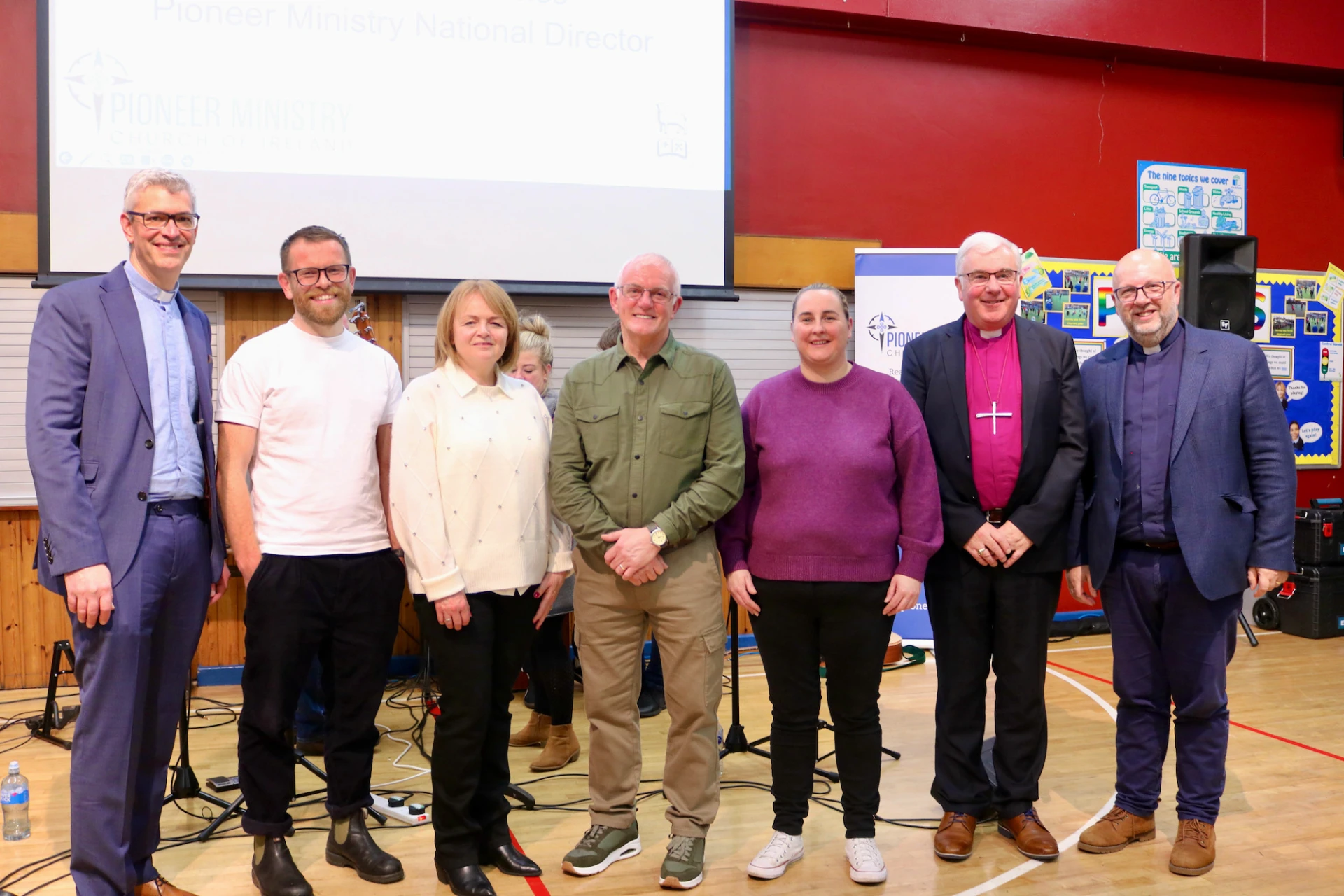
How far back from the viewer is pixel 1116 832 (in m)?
2.90

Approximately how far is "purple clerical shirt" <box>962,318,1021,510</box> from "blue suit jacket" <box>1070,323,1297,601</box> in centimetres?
27

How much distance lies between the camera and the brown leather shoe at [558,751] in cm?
367

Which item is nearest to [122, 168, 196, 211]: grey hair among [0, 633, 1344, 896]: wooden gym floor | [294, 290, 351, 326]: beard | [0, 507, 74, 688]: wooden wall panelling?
[294, 290, 351, 326]: beard

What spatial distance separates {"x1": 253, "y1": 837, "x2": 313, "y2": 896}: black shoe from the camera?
256cm

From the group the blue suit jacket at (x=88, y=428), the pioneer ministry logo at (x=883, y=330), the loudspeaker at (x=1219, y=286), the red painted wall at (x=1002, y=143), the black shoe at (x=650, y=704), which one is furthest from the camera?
the red painted wall at (x=1002, y=143)

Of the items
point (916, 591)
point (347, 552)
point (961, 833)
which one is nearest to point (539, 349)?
point (347, 552)

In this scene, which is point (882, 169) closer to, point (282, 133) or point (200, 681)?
point (282, 133)

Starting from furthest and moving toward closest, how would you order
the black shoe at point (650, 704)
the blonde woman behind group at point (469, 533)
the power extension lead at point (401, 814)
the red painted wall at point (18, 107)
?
the red painted wall at point (18, 107), the black shoe at point (650, 704), the power extension lead at point (401, 814), the blonde woman behind group at point (469, 533)

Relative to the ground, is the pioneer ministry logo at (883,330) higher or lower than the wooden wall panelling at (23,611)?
higher

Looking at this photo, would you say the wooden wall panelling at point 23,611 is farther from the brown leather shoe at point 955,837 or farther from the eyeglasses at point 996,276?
the eyeglasses at point 996,276

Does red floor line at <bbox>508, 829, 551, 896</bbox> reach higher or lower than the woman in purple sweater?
lower

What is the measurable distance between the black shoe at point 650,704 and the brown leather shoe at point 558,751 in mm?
609

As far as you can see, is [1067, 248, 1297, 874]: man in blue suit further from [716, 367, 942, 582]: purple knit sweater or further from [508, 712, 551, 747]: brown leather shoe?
[508, 712, 551, 747]: brown leather shoe

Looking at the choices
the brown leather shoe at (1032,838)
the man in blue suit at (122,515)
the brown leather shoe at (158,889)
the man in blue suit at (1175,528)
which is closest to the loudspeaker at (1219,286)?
the man in blue suit at (1175,528)
